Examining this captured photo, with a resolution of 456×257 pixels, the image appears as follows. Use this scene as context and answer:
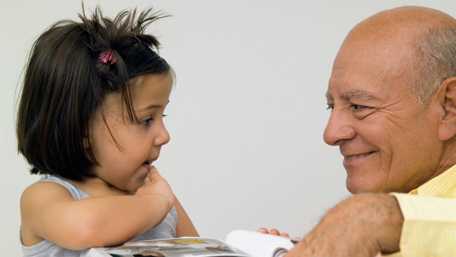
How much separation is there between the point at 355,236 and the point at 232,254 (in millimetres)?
346

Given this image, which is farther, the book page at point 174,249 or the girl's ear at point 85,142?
the girl's ear at point 85,142

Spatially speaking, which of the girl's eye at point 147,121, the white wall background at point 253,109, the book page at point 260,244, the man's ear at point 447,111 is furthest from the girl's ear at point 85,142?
the white wall background at point 253,109

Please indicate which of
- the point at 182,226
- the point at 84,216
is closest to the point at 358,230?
the point at 84,216

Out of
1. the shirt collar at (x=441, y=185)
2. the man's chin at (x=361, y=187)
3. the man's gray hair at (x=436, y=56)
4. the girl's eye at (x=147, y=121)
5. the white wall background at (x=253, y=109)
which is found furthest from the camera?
the white wall background at (x=253, y=109)

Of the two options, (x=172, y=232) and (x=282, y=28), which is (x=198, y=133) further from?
(x=172, y=232)

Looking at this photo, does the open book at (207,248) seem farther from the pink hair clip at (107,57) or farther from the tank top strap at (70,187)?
the pink hair clip at (107,57)

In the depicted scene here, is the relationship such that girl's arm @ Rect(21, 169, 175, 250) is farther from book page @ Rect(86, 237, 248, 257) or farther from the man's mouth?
the man's mouth

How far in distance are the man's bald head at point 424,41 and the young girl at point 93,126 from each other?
0.48 meters

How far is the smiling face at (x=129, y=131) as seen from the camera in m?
1.49

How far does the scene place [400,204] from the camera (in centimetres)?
94

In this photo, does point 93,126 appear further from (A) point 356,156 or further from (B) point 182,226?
(A) point 356,156

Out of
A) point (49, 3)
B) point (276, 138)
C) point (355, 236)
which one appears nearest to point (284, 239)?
point (355, 236)

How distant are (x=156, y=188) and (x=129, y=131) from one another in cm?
15

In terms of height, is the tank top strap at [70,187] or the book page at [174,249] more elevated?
the tank top strap at [70,187]
